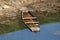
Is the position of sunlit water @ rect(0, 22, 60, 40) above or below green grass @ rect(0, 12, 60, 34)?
below

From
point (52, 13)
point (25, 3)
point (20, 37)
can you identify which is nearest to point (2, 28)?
point (20, 37)

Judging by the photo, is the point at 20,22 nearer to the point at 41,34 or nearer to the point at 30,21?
the point at 30,21

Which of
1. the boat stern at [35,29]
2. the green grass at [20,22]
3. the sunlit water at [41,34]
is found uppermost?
the green grass at [20,22]

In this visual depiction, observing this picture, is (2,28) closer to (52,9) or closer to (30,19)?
(30,19)

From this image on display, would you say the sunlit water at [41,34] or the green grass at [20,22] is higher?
the green grass at [20,22]

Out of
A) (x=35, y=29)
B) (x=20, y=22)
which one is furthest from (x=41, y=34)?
(x=20, y=22)
